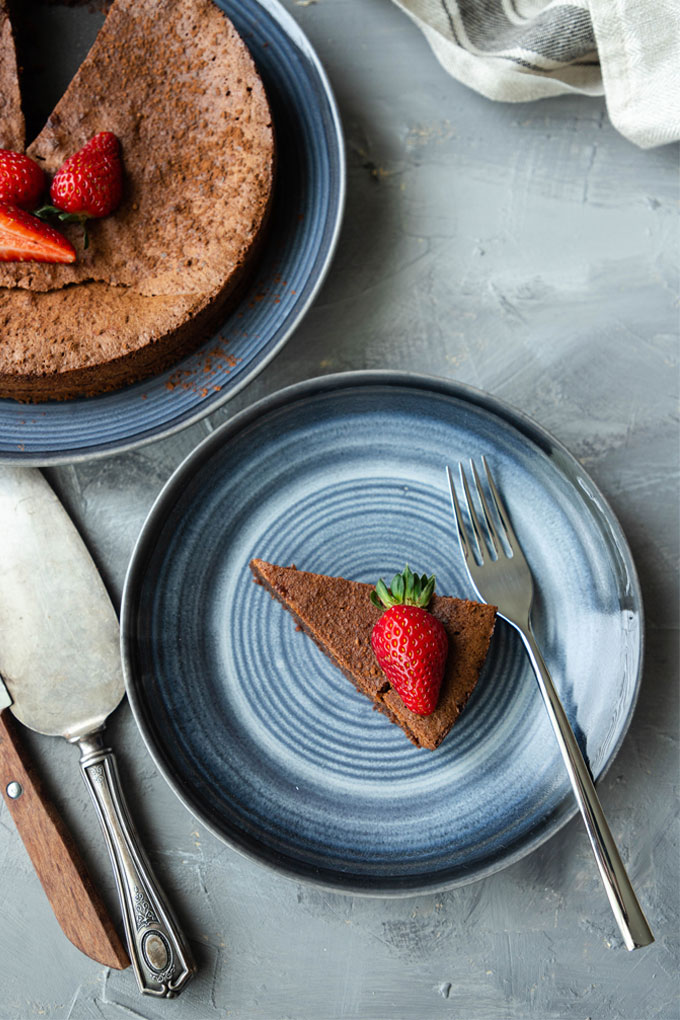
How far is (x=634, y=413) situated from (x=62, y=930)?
179 cm

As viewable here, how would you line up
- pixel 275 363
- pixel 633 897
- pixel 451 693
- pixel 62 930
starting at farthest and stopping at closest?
pixel 275 363
pixel 62 930
pixel 451 693
pixel 633 897

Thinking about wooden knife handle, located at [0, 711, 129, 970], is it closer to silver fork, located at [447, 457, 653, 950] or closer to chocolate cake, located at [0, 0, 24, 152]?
silver fork, located at [447, 457, 653, 950]

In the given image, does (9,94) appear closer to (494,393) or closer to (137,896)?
(494,393)

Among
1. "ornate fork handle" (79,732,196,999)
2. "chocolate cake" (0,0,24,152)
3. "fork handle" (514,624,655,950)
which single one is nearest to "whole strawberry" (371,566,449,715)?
"fork handle" (514,624,655,950)

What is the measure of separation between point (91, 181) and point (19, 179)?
0.15m

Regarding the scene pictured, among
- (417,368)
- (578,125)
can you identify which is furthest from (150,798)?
(578,125)

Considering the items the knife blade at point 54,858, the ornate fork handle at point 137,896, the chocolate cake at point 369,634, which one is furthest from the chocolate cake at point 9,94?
the ornate fork handle at point 137,896

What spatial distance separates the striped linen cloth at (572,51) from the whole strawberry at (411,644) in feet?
3.86

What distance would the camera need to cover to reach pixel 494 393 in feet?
5.90

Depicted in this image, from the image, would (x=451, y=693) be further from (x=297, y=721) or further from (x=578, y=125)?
(x=578, y=125)

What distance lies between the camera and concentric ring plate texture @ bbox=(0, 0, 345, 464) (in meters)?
1.62

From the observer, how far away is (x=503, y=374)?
180cm

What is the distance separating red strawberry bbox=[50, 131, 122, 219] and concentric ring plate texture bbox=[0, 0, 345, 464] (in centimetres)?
35

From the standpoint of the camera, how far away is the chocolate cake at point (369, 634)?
1547 mm
